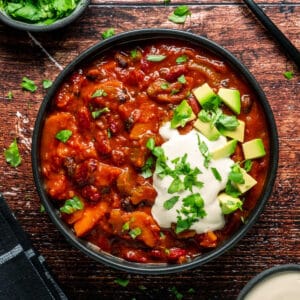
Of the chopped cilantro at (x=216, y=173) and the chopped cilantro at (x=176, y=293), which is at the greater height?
the chopped cilantro at (x=216, y=173)

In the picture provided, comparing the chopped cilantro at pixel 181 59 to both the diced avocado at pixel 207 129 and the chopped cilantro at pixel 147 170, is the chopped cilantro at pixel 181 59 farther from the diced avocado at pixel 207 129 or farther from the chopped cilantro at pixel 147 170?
the chopped cilantro at pixel 147 170

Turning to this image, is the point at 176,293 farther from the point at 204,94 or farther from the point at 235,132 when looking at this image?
the point at 204,94

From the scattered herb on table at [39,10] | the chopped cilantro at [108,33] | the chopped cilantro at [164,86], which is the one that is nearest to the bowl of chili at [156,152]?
the chopped cilantro at [164,86]

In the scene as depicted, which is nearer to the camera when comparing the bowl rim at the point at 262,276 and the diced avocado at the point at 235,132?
the bowl rim at the point at 262,276

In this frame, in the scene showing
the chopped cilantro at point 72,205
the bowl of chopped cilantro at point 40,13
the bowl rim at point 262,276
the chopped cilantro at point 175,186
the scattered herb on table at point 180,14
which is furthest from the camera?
the scattered herb on table at point 180,14

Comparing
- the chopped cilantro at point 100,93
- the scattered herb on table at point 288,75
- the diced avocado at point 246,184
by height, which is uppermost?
the chopped cilantro at point 100,93

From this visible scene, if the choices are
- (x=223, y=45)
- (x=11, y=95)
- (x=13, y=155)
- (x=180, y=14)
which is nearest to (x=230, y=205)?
(x=223, y=45)

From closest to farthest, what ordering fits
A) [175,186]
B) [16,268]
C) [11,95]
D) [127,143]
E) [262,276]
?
[262,276], [175,186], [127,143], [16,268], [11,95]
